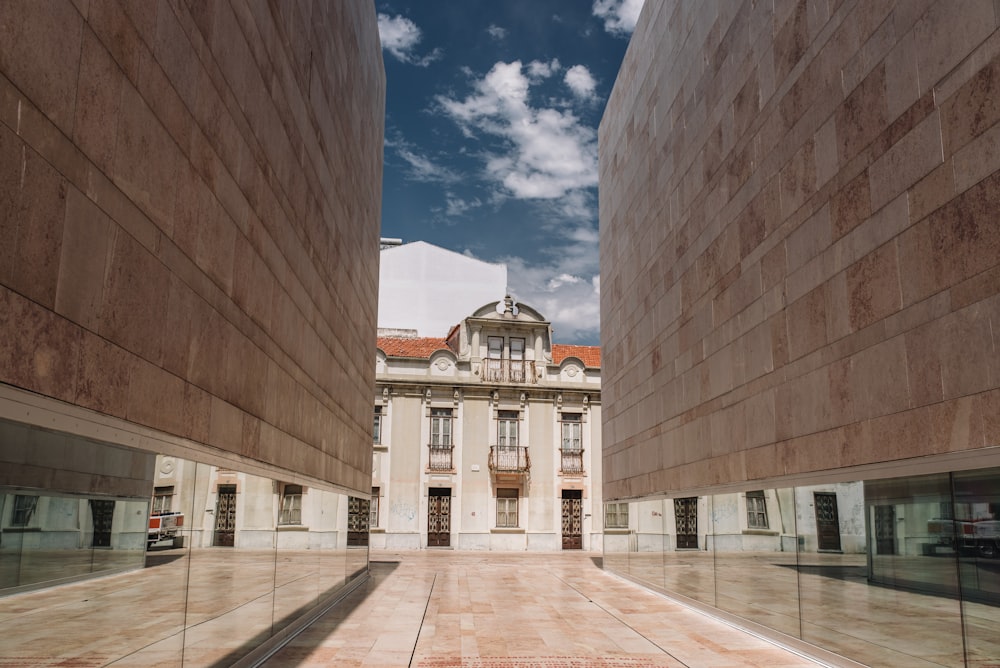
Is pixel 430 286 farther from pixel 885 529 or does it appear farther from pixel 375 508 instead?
pixel 885 529

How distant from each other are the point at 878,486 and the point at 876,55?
13.4 ft

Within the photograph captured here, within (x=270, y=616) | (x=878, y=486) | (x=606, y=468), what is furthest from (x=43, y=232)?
(x=606, y=468)

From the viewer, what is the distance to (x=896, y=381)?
7.36 meters

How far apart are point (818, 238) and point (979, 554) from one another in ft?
12.5

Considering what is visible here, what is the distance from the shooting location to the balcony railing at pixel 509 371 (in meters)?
34.4

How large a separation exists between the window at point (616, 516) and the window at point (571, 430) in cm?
1267

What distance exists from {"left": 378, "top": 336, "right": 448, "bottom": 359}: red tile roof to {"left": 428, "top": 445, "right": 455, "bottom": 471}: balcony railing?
12.8 feet

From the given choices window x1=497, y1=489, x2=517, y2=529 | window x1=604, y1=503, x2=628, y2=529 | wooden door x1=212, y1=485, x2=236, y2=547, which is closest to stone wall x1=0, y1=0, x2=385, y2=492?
wooden door x1=212, y1=485, x2=236, y2=547

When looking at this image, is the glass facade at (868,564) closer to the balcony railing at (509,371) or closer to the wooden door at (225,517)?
the wooden door at (225,517)

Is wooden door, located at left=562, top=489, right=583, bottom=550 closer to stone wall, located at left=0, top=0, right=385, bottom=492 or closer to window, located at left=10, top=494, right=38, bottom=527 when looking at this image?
stone wall, located at left=0, top=0, right=385, bottom=492

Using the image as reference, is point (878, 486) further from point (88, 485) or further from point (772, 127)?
point (88, 485)

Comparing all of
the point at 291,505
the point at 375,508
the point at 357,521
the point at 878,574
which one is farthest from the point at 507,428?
the point at 878,574

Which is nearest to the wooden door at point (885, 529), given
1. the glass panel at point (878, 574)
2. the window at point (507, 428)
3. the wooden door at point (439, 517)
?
the glass panel at point (878, 574)

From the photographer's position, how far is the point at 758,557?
10.8 m
